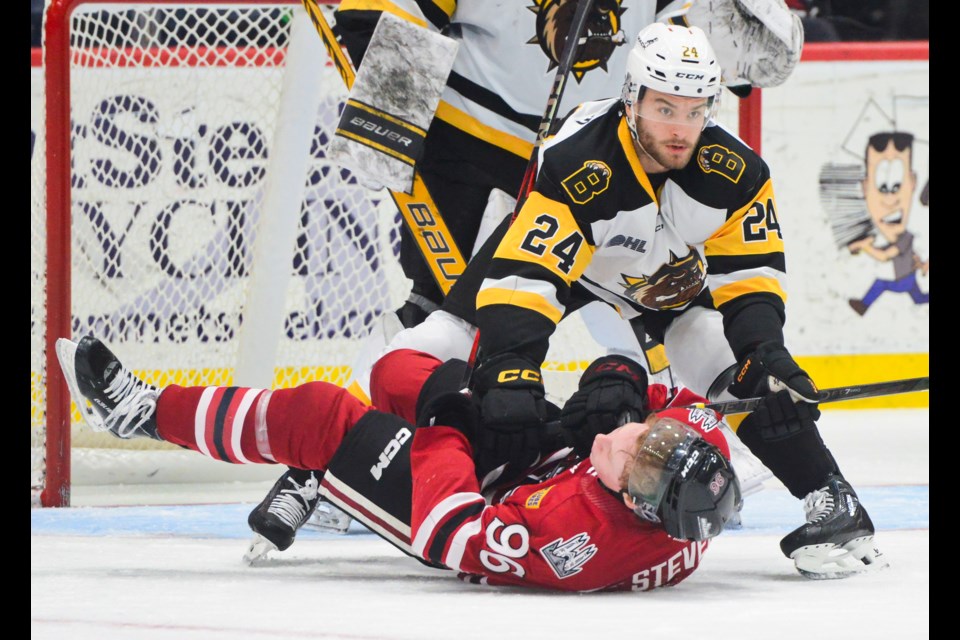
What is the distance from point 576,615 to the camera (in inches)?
79.3

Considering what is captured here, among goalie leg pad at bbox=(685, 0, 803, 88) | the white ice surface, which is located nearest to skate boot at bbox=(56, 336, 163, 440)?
the white ice surface

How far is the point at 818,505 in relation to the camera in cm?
244

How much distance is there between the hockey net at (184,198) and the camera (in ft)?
12.1

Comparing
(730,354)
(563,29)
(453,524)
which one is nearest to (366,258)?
(563,29)

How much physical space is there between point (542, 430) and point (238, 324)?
5.50ft

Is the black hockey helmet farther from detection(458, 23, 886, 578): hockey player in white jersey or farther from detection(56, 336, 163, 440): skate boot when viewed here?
detection(56, 336, 163, 440): skate boot

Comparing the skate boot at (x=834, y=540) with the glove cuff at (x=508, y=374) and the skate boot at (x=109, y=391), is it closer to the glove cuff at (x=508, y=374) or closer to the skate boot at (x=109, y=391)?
the glove cuff at (x=508, y=374)

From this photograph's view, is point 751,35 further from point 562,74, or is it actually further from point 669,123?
point 669,123

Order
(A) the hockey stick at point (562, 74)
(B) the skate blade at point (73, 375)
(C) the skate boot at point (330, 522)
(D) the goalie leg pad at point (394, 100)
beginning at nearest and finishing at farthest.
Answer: (B) the skate blade at point (73, 375) → (A) the hockey stick at point (562, 74) → (D) the goalie leg pad at point (394, 100) → (C) the skate boot at point (330, 522)

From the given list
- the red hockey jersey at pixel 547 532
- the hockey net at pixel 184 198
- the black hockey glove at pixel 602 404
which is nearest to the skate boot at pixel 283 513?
the red hockey jersey at pixel 547 532

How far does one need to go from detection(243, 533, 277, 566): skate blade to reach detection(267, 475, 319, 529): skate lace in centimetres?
5

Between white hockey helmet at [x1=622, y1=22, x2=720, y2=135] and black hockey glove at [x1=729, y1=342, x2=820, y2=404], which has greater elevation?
white hockey helmet at [x1=622, y1=22, x2=720, y2=135]

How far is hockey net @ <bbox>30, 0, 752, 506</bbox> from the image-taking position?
370 centimetres
